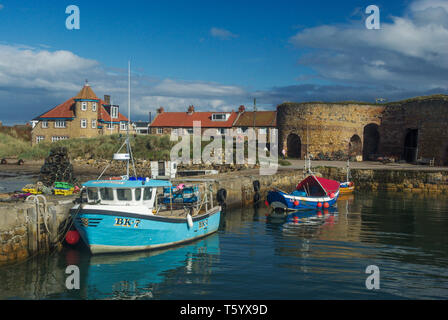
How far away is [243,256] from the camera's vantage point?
14.0 meters

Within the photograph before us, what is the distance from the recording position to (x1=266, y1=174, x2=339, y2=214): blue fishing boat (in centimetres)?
2384

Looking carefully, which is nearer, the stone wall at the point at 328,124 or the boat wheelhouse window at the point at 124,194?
the boat wheelhouse window at the point at 124,194

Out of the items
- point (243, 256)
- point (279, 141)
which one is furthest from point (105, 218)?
point (279, 141)

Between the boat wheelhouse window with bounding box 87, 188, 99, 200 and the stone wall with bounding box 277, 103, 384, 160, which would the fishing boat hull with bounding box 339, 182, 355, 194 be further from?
the boat wheelhouse window with bounding box 87, 188, 99, 200

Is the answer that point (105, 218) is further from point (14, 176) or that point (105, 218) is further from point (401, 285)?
point (14, 176)

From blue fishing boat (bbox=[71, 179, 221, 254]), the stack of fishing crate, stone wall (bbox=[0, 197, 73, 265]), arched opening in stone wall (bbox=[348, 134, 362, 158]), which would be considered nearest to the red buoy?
stone wall (bbox=[0, 197, 73, 265])

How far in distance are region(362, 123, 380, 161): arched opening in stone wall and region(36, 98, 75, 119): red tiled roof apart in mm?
40042

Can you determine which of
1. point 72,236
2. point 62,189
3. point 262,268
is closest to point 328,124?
point 62,189

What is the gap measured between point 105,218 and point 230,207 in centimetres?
1234

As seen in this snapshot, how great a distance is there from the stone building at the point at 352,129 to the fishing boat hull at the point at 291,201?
2057 cm

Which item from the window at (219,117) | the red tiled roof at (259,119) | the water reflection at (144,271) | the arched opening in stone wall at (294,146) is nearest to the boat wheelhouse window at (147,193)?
the water reflection at (144,271)

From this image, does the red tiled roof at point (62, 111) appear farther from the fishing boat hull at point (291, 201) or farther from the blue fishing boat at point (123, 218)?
the blue fishing boat at point (123, 218)

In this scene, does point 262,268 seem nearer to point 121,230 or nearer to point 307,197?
point 121,230

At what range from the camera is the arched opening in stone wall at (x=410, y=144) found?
4512 cm
